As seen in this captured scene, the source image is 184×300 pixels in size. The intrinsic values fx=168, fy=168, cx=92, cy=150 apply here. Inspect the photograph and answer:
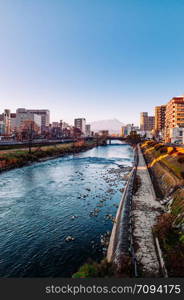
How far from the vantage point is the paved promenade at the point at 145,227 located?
9742 millimetres

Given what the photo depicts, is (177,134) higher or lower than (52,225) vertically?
higher

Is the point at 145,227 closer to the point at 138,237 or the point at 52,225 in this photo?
the point at 138,237

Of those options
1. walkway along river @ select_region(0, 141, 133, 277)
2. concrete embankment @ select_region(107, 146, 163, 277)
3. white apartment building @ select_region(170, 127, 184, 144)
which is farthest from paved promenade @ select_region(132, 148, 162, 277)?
white apartment building @ select_region(170, 127, 184, 144)

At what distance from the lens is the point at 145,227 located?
568 inches

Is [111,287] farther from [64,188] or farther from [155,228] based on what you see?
[64,188]

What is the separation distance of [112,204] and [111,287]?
1605 cm

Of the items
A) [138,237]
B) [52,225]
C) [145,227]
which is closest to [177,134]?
[145,227]

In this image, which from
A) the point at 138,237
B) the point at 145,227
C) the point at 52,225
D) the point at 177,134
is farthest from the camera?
the point at 177,134

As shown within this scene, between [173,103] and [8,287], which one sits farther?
[173,103]

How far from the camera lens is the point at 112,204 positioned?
23.0 m

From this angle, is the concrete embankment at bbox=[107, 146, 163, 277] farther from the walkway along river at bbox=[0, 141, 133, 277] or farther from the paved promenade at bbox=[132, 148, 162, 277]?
the walkway along river at bbox=[0, 141, 133, 277]

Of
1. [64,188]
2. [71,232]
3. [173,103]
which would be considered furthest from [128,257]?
[173,103]

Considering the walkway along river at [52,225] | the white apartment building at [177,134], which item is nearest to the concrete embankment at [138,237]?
the walkway along river at [52,225]

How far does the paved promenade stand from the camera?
974 centimetres
